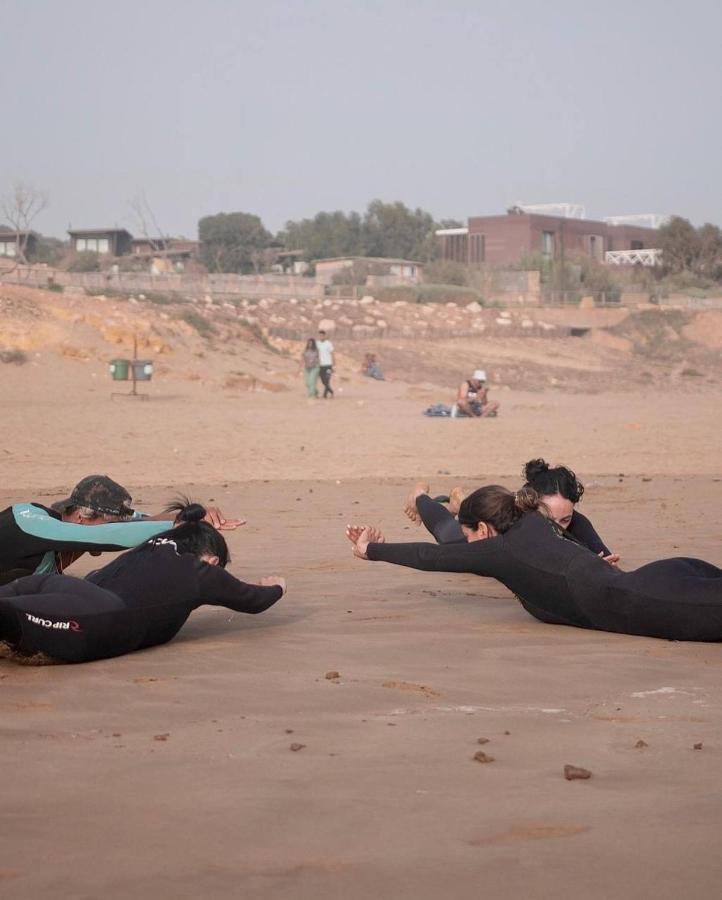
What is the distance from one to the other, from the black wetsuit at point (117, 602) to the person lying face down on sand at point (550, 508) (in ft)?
4.82

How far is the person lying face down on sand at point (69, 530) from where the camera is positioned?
6367 mm

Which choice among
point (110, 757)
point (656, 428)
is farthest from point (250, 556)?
point (656, 428)

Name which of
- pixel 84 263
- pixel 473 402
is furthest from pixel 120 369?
pixel 84 263

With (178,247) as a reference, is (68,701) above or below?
below

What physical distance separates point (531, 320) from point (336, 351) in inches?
691

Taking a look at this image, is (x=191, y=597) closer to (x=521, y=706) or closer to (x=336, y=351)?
(x=521, y=706)

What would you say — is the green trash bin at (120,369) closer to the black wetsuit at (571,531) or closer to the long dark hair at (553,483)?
the black wetsuit at (571,531)

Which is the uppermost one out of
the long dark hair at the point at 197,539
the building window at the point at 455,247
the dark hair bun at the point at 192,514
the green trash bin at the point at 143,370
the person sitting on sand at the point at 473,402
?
the building window at the point at 455,247

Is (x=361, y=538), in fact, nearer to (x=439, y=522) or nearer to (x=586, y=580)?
(x=439, y=522)

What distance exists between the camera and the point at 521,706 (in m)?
5.00

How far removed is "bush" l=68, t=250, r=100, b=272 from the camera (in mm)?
78188

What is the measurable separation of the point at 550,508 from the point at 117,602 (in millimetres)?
2419

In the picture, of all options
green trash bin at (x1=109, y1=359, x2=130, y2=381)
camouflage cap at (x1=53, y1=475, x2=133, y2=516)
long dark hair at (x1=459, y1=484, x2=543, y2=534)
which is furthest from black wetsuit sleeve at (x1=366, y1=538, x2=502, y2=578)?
green trash bin at (x1=109, y1=359, x2=130, y2=381)

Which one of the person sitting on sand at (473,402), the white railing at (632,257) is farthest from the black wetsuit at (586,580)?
the white railing at (632,257)
